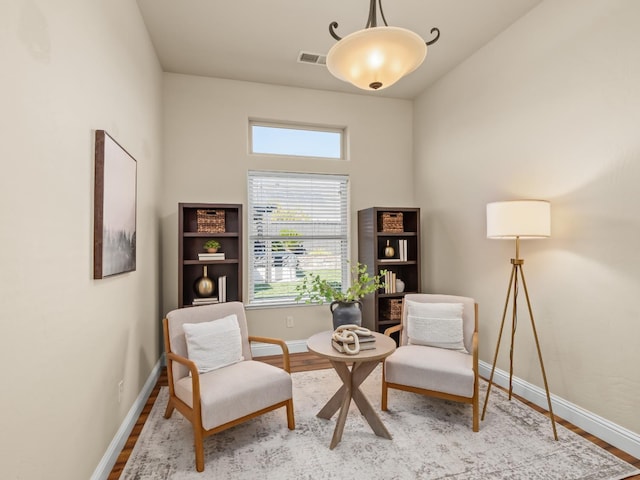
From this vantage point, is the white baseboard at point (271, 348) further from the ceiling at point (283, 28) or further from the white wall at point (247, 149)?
the ceiling at point (283, 28)

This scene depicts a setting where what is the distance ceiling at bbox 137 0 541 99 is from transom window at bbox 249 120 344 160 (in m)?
0.59

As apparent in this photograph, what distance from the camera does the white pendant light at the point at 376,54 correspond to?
1.71 metres

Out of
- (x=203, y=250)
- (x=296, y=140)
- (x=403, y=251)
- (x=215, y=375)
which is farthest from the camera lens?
(x=296, y=140)

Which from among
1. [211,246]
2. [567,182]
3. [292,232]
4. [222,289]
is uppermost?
[567,182]

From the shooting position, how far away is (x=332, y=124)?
14.4 ft

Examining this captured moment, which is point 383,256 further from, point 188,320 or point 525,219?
point 188,320

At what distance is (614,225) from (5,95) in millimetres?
3145

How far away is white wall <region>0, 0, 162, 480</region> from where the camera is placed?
1.18 meters

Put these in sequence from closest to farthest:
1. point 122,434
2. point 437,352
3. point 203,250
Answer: point 122,434 → point 437,352 → point 203,250

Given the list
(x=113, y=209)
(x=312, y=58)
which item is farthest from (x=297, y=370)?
(x=312, y=58)

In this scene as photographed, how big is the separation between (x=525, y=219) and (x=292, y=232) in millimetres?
2488

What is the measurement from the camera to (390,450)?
2221 millimetres

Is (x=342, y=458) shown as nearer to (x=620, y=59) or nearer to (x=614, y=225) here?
(x=614, y=225)

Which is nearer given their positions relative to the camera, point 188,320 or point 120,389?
point 120,389
